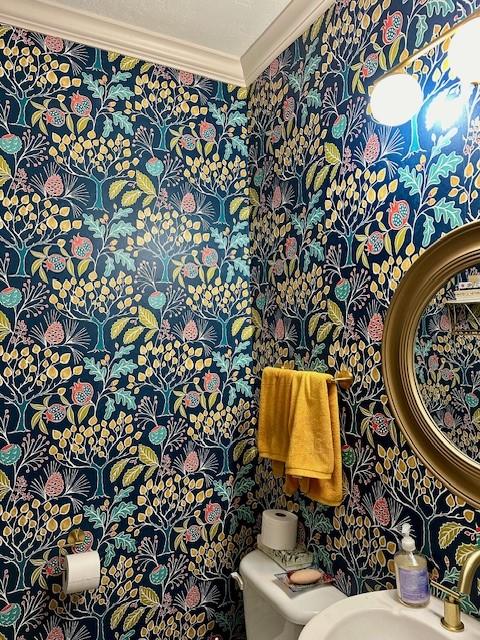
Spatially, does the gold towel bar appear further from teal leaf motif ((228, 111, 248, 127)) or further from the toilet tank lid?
teal leaf motif ((228, 111, 248, 127))

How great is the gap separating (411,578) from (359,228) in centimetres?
95

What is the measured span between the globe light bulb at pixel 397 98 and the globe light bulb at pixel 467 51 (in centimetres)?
14

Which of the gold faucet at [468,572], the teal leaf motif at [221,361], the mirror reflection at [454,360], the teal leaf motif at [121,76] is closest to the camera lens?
the gold faucet at [468,572]

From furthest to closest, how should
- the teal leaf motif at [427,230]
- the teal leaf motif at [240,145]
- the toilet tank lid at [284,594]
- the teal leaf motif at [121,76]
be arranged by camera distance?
the teal leaf motif at [240,145], the teal leaf motif at [121,76], the toilet tank lid at [284,594], the teal leaf motif at [427,230]

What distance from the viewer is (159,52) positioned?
76.4 inches

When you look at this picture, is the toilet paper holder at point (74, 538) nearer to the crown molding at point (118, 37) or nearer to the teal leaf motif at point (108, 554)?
the teal leaf motif at point (108, 554)

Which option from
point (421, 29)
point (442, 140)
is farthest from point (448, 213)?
point (421, 29)

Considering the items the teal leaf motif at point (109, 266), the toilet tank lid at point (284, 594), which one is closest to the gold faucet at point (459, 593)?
the toilet tank lid at point (284, 594)

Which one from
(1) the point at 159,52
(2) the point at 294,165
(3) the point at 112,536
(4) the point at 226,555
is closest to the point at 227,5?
(1) the point at 159,52

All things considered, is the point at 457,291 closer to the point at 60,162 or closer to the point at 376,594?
the point at 376,594

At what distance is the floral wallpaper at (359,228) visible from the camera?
4.18ft

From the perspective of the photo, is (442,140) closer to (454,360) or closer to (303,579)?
(454,360)

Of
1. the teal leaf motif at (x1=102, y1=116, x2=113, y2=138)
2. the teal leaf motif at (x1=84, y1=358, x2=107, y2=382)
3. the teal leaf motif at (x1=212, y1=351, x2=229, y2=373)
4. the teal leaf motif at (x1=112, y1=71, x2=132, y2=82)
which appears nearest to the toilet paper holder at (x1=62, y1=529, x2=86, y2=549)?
the teal leaf motif at (x1=84, y1=358, x2=107, y2=382)

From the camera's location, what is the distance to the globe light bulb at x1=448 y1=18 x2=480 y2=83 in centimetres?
109
